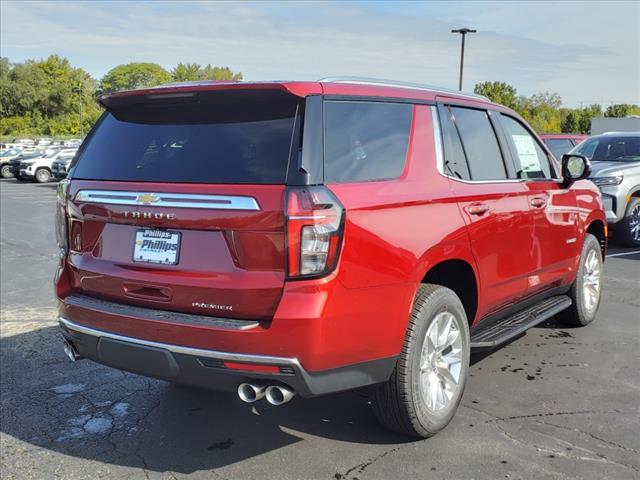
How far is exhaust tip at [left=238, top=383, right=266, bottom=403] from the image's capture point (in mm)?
2920

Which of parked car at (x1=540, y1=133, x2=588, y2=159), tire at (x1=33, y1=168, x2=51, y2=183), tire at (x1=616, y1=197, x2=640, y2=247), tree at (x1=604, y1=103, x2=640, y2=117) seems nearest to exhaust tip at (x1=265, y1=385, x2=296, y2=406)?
→ tire at (x1=616, y1=197, x2=640, y2=247)

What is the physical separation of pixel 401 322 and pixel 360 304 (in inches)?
13.1

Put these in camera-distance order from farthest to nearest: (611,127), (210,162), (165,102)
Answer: (611,127) → (165,102) → (210,162)

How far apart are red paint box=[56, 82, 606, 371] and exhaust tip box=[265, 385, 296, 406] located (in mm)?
188

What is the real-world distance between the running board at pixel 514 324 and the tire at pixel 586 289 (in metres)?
0.35

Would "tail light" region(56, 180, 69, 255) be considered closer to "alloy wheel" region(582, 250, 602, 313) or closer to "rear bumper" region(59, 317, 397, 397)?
"rear bumper" region(59, 317, 397, 397)

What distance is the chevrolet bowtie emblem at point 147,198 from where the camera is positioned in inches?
121

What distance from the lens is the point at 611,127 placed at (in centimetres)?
2791

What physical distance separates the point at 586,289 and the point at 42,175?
96.2ft

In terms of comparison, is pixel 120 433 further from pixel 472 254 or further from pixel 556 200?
pixel 556 200

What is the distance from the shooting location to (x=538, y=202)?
15.1 ft

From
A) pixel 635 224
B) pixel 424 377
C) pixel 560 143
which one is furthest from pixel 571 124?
pixel 424 377

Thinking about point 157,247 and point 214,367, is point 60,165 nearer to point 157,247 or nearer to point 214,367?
point 157,247

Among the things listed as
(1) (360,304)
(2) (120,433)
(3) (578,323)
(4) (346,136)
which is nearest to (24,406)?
(2) (120,433)
